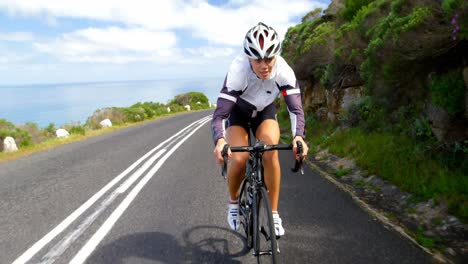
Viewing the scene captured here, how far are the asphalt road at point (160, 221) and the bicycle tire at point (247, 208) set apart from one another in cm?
23

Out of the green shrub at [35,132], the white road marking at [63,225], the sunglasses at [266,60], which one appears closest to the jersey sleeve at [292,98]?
the sunglasses at [266,60]

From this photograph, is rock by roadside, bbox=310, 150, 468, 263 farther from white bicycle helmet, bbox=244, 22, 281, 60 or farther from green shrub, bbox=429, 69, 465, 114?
white bicycle helmet, bbox=244, 22, 281, 60

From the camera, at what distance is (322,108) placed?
36.6 ft

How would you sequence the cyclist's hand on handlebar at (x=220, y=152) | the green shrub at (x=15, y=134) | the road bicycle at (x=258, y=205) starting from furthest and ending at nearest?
the green shrub at (x=15, y=134), the cyclist's hand on handlebar at (x=220, y=152), the road bicycle at (x=258, y=205)

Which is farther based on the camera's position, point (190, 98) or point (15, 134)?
point (190, 98)

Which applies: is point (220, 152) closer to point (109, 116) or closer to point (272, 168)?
point (272, 168)

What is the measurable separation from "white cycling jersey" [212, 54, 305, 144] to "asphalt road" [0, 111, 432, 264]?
4.54ft

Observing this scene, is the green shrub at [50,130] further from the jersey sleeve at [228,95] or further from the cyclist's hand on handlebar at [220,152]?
the cyclist's hand on handlebar at [220,152]

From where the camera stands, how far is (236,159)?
3.33 meters

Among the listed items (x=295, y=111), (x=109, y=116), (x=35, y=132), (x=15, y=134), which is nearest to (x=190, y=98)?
(x=109, y=116)

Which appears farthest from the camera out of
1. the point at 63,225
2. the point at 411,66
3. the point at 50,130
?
the point at 50,130

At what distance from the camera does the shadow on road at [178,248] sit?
346 centimetres

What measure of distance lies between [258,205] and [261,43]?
4.88 ft

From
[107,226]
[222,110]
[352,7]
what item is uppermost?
[352,7]
